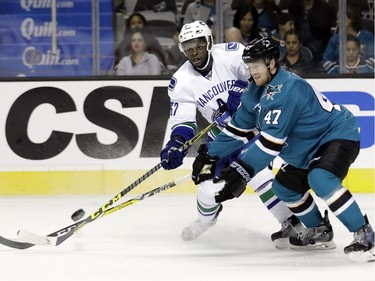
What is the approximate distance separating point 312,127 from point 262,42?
0.41 meters

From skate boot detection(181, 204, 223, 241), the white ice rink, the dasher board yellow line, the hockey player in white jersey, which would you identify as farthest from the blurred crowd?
skate boot detection(181, 204, 223, 241)

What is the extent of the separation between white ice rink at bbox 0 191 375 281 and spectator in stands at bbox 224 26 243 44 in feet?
3.68

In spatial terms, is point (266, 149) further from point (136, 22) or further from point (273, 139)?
point (136, 22)

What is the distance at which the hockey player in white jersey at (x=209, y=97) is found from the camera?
4258mm

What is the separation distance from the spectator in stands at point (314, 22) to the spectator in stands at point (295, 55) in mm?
36

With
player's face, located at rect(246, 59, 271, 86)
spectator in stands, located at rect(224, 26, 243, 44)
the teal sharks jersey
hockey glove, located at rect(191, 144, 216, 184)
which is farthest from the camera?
spectator in stands, located at rect(224, 26, 243, 44)

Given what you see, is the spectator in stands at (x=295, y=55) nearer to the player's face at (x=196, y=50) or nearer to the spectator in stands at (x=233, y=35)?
the spectator in stands at (x=233, y=35)

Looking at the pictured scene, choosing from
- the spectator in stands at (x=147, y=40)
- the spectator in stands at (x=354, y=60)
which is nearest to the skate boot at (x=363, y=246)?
the spectator in stands at (x=354, y=60)

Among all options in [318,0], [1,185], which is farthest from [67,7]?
[318,0]

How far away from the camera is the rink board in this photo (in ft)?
19.7

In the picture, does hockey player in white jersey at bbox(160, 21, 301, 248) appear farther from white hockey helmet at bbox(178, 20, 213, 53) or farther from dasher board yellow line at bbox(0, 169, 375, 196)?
dasher board yellow line at bbox(0, 169, 375, 196)

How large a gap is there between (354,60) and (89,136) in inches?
72.3

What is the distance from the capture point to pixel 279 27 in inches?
245

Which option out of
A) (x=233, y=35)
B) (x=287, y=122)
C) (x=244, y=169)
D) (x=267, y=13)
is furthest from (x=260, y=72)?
(x=267, y=13)
